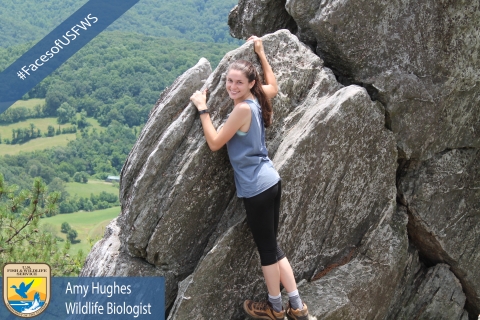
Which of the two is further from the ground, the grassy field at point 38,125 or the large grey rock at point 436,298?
the grassy field at point 38,125

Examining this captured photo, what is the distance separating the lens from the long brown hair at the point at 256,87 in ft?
29.2

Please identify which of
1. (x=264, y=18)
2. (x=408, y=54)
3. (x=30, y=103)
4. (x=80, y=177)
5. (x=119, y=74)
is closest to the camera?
(x=408, y=54)

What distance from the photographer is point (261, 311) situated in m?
9.51

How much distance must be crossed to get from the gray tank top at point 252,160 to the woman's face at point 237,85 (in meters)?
0.17

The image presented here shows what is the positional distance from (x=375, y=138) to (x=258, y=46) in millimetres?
2838

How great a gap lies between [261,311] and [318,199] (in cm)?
226

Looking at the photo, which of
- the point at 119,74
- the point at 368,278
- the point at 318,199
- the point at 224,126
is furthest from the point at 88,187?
the point at 224,126

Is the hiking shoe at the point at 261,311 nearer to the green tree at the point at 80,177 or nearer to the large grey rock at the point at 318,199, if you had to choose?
the large grey rock at the point at 318,199

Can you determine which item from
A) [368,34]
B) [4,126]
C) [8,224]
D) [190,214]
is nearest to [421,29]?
[368,34]

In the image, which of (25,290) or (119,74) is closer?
(25,290)

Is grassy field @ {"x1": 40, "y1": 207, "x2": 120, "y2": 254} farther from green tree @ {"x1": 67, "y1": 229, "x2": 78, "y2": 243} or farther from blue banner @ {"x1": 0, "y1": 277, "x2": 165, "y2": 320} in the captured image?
blue banner @ {"x1": 0, "y1": 277, "x2": 165, "y2": 320}

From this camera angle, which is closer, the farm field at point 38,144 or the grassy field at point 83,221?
the grassy field at point 83,221

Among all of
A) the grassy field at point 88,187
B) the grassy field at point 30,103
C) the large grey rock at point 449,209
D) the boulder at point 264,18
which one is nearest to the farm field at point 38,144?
the grassy field at point 30,103

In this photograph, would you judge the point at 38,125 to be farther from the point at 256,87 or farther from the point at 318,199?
the point at 256,87
